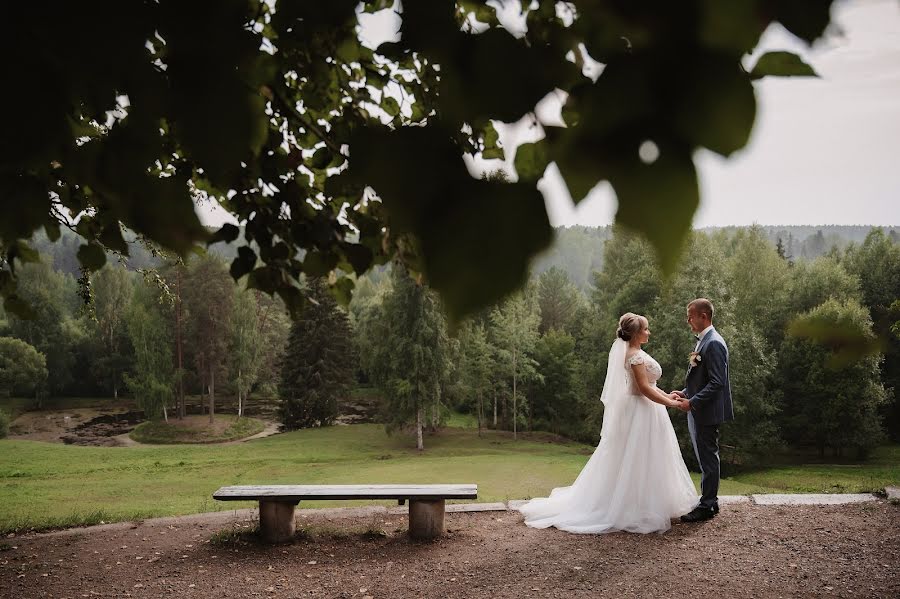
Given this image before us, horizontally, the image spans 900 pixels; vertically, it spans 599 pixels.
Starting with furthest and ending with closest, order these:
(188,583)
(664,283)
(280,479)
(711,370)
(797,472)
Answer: (797,472)
(280,479)
(711,370)
(188,583)
(664,283)

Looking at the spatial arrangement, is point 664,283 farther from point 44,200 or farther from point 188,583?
point 188,583

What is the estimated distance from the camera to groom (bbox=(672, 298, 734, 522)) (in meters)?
6.30

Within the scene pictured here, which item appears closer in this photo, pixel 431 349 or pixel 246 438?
pixel 431 349

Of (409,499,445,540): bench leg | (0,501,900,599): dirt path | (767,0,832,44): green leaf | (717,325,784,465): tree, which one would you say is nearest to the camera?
(767,0,832,44): green leaf

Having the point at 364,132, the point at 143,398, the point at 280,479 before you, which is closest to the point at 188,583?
the point at 364,132

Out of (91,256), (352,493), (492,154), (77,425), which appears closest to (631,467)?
(352,493)

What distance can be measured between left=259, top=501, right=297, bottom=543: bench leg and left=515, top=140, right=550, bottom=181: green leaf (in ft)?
22.2

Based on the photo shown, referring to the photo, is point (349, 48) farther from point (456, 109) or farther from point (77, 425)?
point (77, 425)

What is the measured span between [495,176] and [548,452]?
3129cm

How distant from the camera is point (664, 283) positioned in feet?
1.41

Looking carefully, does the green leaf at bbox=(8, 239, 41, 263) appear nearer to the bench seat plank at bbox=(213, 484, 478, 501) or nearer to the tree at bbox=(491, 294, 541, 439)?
the bench seat plank at bbox=(213, 484, 478, 501)

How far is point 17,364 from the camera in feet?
145

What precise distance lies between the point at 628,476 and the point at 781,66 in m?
6.68

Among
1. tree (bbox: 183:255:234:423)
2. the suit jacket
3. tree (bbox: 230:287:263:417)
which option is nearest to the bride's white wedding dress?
the suit jacket
